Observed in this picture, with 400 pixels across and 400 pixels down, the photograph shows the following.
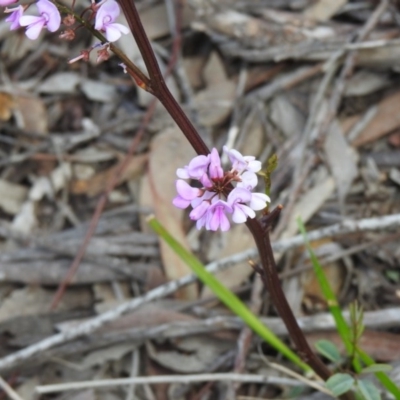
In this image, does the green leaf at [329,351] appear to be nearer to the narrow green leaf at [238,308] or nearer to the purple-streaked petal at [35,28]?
the narrow green leaf at [238,308]

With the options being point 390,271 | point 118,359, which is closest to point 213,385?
point 118,359

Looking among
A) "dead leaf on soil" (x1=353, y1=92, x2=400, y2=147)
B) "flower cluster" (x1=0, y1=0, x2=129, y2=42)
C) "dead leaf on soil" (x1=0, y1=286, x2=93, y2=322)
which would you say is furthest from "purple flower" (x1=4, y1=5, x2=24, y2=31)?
"dead leaf on soil" (x1=353, y1=92, x2=400, y2=147)

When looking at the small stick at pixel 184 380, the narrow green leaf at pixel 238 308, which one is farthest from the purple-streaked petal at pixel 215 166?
the small stick at pixel 184 380

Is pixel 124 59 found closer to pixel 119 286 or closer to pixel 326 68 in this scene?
pixel 119 286

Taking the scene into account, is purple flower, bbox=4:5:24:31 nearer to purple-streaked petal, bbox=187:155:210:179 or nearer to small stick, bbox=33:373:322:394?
purple-streaked petal, bbox=187:155:210:179

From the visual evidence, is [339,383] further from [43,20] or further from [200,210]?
[43,20]

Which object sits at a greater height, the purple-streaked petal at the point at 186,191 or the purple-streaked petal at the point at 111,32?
the purple-streaked petal at the point at 111,32
